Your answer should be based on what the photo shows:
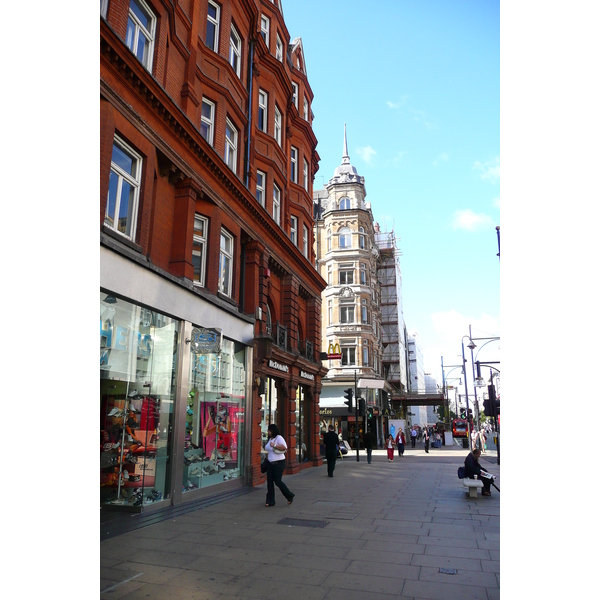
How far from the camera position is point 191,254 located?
12.9 meters

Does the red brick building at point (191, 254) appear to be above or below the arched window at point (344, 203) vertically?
below

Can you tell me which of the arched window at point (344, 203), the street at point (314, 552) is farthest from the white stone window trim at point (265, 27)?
the arched window at point (344, 203)

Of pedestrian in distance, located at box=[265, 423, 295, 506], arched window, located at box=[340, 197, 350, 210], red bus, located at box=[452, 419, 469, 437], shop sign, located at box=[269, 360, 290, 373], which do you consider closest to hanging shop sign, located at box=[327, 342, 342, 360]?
shop sign, located at box=[269, 360, 290, 373]

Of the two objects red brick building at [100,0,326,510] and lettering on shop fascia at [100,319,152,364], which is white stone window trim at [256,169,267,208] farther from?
lettering on shop fascia at [100,319,152,364]

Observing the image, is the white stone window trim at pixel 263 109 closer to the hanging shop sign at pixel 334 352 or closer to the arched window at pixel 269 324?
the arched window at pixel 269 324

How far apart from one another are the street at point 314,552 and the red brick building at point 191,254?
217 cm

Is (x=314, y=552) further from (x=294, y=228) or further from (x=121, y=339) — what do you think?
(x=294, y=228)

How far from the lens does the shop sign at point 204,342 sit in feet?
40.7

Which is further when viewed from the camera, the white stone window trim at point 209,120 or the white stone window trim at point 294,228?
the white stone window trim at point 294,228

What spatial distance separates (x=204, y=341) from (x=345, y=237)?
38.0 m

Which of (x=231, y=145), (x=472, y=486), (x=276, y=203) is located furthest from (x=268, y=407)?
(x=231, y=145)

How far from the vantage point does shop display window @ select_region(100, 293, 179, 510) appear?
993cm

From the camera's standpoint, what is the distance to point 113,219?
1032 cm
